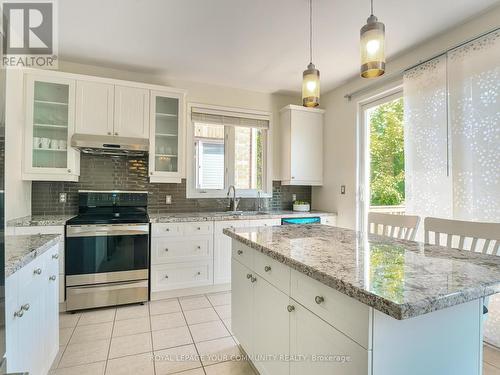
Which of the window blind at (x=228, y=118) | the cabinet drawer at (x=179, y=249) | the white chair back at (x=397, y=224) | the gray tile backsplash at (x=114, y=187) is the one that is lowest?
the cabinet drawer at (x=179, y=249)

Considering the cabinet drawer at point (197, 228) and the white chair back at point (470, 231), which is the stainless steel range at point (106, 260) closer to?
the cabinet drawer at point (197, 228)

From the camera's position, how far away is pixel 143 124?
10.3ft

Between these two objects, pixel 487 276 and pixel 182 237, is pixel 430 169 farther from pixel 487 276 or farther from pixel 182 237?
pixel 182 237

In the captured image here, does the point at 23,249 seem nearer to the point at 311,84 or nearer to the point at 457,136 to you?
the point at 311,84

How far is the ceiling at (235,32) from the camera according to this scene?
2100mm

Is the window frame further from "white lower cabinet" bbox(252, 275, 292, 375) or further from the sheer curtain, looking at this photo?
"white lower cabinet" bbox(252, 275, 292, 375)

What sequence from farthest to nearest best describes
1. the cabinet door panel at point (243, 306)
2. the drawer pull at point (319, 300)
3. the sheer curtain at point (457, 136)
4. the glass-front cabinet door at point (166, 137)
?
the glass-front cabinet door at point (166, 137), the sheer curtain at point (457, 136), the cabinet door panel at point (243, 306), the drawer pull at point (319, 300)

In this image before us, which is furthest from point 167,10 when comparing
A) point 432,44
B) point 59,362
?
point 59,362

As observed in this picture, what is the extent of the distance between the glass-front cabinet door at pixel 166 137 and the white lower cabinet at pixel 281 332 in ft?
5.45

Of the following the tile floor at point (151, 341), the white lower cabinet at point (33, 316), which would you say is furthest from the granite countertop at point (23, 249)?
the tile floor at point (151, 341)

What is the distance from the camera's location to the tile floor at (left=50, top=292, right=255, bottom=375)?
1.85 m

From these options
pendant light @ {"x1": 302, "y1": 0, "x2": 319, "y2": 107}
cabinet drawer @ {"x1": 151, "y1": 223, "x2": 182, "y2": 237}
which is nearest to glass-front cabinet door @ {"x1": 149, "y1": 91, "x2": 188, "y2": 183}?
cabinet drawer @ {"x1": 151, "y1": 223, "x2": 182, "y2": 237}

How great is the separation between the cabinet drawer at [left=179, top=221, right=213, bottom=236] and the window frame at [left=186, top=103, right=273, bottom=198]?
0.66 meters

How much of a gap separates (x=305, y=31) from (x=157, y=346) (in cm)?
288
